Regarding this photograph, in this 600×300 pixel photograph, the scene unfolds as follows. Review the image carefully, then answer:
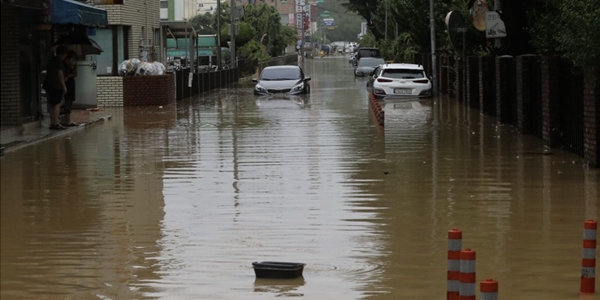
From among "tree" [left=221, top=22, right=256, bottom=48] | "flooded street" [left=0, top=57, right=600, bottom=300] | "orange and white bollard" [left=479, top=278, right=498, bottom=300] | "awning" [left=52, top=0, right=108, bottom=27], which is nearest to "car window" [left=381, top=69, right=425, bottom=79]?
"flooded street" [left=0, top=57, right=600, bottom=300]

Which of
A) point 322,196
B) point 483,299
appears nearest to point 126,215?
point 322,196

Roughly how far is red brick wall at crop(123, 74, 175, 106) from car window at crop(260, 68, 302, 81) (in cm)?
649

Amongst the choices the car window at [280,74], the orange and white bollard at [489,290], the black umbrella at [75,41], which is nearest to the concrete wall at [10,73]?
the black umbrella at [75,41]

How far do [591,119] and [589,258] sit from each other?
8.87 meters

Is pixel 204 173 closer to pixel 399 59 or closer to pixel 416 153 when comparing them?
pixel 416 153

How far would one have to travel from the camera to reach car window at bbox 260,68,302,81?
4325cm

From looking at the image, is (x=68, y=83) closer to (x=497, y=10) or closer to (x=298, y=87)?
(x=497, y=10)

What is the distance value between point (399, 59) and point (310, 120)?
29.2 metres

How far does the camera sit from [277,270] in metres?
9.83

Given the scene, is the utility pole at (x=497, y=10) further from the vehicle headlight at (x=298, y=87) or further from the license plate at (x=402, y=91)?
the vehicle headlight at (x=298, y=87)

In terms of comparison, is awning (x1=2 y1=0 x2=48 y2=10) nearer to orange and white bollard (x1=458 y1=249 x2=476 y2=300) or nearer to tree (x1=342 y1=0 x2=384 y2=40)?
orange and white bollard (x1=458 y1=249 x2=476 y2=300)

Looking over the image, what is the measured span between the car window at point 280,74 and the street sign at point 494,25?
51.4 ft

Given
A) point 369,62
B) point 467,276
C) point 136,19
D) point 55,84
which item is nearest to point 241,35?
point 369,62

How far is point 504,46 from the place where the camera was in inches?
1171
